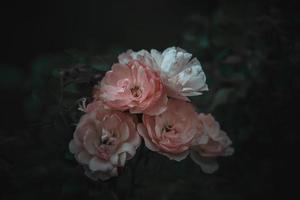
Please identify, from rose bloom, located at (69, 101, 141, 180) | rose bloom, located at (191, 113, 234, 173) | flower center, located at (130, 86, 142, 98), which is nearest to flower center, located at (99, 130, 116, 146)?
rose bloom, located at (69, 101, 141, 180)

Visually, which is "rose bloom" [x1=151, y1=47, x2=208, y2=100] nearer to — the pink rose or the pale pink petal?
the pink rose

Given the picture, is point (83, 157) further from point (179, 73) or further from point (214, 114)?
point (214, 114)

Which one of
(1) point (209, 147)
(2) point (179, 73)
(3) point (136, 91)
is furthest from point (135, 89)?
(1) point (209, 147)

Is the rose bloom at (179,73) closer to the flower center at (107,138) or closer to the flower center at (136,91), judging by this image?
the flower center at (136,91)

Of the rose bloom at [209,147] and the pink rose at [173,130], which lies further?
the rose bloom at [209,147]

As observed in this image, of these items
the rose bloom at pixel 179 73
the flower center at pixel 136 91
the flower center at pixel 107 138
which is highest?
the rose bloom at pixel 179 73

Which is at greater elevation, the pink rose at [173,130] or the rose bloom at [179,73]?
the rose bloom at [179,73]

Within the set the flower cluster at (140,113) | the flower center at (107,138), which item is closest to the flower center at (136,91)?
the flower cluster at (140,113)
